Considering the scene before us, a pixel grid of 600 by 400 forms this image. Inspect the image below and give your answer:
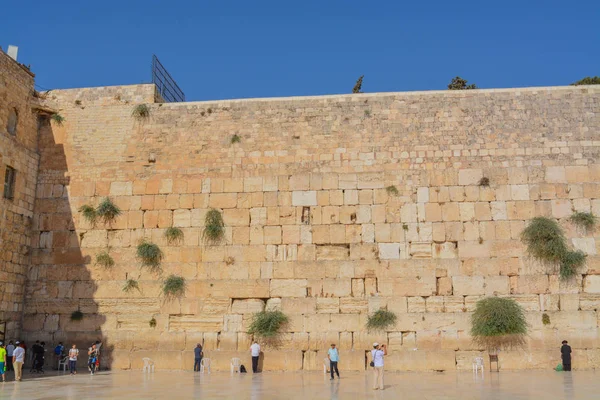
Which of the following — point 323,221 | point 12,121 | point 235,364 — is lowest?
point 235,364

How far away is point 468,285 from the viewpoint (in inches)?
529

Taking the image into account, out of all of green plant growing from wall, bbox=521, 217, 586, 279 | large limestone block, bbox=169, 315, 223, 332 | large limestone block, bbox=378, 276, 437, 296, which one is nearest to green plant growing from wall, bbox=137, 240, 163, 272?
large limestone block, bbox=169, 315, 223, 332

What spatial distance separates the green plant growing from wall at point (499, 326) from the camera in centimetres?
1291

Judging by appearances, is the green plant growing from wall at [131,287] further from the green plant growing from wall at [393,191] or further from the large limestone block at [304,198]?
the green plant growing from wall at [393,191]

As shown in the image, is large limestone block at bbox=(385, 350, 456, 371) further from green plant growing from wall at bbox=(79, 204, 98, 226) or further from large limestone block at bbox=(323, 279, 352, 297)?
green plant growing from wall at bbox=(79, 204, 98, 226)

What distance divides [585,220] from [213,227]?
346 inches

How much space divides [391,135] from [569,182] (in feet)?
14.3

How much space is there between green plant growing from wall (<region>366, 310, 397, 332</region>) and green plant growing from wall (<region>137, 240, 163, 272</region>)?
5289mm

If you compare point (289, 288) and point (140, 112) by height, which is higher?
point (140, 112)

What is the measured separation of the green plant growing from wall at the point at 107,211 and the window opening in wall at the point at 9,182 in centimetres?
204

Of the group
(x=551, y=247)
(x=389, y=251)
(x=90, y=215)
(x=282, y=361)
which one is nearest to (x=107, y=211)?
(x=90, y=215)

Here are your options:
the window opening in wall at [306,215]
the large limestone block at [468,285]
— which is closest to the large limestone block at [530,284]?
the large limestone block at [468,285]

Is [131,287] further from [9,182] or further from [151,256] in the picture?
[9,182]

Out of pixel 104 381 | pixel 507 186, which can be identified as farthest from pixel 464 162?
pixel 104 381
